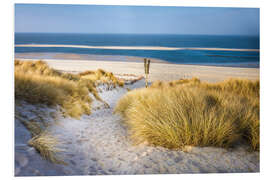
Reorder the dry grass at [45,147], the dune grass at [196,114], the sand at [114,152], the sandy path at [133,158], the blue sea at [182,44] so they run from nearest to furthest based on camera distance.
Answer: the dry grass at [45,147], the sand at [114,152], the sandy path at [133,158], the dune grass at [196,114], the blue sea at [182,44]

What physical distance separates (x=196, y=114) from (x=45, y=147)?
163cm

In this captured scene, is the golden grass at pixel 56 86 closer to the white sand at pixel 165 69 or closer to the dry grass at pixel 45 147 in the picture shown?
the white sand at pixel 165 69

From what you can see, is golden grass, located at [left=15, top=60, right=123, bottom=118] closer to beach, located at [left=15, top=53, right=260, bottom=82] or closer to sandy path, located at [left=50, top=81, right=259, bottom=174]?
beach, located at [left=15, top=53, right=260, bottom=82]

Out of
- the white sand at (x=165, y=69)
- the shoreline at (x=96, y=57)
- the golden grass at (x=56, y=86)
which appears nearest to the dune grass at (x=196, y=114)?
the white sand at (x=165, y=69)

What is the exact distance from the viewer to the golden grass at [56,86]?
9.37 feet

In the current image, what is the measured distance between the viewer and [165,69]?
128 inches

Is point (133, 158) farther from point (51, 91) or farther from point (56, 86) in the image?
point (56, 86)

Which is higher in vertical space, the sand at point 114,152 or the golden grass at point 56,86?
the golden grass at point 56,86

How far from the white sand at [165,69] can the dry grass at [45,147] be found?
1.14 metres

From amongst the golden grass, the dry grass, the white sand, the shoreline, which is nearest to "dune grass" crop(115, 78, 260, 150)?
the white sand

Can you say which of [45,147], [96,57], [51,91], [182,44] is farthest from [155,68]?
[45,147]

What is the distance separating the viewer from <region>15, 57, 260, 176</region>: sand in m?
2.39
